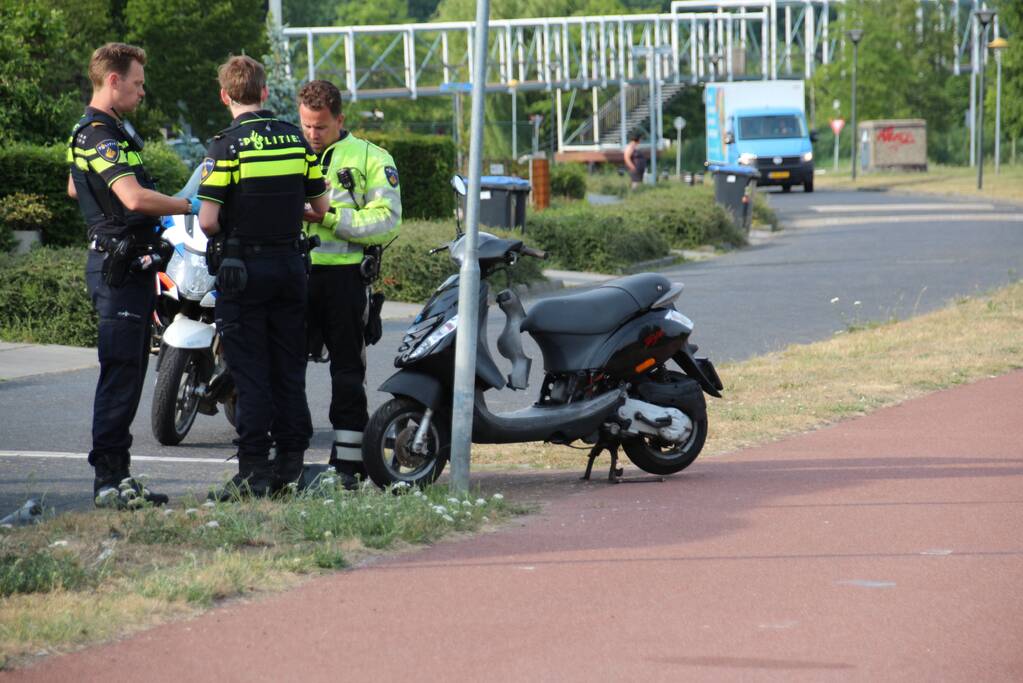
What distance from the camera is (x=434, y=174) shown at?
25.6 metres

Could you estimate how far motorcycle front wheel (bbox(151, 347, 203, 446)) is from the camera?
8859mm

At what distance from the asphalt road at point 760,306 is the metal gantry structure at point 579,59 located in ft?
94.0

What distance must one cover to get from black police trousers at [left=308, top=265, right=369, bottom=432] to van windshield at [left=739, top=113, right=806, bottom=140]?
1783 inches

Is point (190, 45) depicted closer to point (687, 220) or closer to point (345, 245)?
point (687, 220)

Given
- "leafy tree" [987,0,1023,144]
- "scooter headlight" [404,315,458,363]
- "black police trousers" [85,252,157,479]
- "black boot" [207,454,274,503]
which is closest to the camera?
"black police trousers" [85,252,157,479]

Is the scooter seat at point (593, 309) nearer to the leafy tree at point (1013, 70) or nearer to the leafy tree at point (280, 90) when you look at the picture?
the leafy tree at point (280, 90)

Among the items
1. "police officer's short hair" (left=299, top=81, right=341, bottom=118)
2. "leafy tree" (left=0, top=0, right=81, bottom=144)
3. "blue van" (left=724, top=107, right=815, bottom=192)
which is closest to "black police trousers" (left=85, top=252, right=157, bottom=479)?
"police officer's short hair" (left=299, top=81, right=341, bottom=118)

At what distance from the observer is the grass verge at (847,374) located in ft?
29.9

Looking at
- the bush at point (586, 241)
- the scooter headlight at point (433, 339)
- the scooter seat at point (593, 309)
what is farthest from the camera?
the bush at point (586, 241)

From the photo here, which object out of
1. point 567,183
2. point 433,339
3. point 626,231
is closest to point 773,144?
point 567,183

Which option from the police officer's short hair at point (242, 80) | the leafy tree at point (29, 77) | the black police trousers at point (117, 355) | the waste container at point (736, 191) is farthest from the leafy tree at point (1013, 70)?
the black police trousers at point (117, 355)

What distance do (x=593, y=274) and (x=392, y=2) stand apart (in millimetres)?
69631

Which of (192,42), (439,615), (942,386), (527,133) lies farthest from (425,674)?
(527,133)

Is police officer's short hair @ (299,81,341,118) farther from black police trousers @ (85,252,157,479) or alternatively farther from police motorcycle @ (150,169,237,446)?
police motorcycle @ (150,169,237,446)
